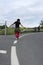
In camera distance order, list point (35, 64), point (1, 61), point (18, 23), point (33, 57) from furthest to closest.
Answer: point (18, 23)
point (33, 57)
point (1, 61)
point (35, 64)

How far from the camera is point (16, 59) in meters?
9.73

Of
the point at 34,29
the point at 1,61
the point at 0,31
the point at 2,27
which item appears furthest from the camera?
the point at 34,29

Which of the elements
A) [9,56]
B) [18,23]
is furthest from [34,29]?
[9,56]

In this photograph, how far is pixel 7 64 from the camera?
28.8 ft

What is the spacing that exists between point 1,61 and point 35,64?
48.6 inches

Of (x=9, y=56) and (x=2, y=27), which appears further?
(x=2, y=27)

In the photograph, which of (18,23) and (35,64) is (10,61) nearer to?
(35,64)

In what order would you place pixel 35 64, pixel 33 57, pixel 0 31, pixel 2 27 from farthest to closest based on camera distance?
1. pixel 2 27
2. pixel 0 31
3. pixel 33 57
4. pixel 35 64

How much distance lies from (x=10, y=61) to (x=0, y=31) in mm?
28917

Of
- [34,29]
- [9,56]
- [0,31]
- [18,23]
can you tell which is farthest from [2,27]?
[9,56]

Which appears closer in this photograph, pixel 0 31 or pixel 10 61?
pixel 10 61

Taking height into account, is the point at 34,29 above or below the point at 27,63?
below

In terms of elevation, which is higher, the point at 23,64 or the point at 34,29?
the point at 23,64

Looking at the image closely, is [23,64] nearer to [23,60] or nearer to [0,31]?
[23,60]
